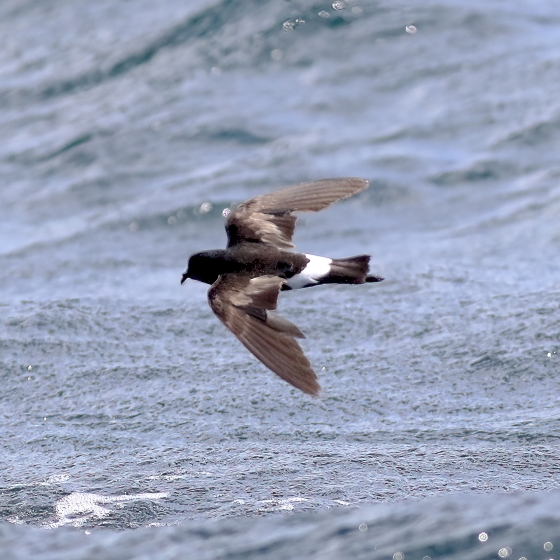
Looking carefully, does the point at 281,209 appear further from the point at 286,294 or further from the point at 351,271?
the point at 286,294

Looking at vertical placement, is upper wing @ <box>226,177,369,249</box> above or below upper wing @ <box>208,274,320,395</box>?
above

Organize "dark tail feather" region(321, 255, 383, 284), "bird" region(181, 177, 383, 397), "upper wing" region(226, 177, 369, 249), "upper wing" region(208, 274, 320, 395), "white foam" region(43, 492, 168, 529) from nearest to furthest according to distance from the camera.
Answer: "upper wing" region(208, 274, 320, 395), "bird" region(181, 177, 383, 397), "white foam" region(43, 492, 168, 529), "dark tail feather" region(321, 255, 383, 284), "upper wing" region(226, 177, 369, 249)

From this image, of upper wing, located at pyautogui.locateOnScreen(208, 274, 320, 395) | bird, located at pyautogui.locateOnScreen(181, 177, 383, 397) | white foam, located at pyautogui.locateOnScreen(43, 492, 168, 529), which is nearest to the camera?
upper wing, located at pyautogui.locateOnScreen(208, 274, 320, 395)

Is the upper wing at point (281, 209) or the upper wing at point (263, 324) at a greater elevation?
the upper wing at point (281, 209)

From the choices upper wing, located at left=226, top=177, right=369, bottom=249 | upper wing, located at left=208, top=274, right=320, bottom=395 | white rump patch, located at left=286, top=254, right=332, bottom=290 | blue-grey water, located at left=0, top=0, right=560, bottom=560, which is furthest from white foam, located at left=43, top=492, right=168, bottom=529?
upper wing, located at left=226, top=177, right=369, bottom=249

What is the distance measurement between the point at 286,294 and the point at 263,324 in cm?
251

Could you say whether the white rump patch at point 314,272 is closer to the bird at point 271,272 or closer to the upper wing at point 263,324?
the bird at point 271,272

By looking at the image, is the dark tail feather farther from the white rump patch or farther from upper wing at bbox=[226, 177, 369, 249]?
upper wing at bbox=[226, 177, 369, 249]

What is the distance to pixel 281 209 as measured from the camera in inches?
209

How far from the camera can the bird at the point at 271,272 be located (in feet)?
12.9

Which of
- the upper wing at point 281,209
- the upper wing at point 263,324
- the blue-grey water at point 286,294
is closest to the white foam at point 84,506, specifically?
the blue-grey water at point 286,294

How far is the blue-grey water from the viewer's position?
4.06 metres

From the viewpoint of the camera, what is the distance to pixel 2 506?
421 centimetres

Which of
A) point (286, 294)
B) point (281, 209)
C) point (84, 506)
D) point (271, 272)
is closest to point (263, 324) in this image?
point (271, 272)
